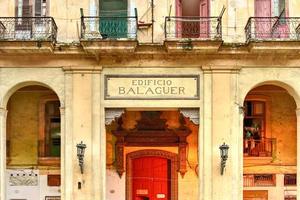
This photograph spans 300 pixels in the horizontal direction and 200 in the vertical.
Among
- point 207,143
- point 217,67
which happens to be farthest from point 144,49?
point 207,143

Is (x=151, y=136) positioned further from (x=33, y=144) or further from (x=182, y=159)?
(x=33, y=144)

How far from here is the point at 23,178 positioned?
1575 cm

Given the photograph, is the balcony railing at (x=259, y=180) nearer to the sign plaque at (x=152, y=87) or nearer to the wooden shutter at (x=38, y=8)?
the sign plaque at (x=152, y=87)

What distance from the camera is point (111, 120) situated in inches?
558

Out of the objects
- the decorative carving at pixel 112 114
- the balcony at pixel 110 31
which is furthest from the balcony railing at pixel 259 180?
the balcony at pixel 110 31

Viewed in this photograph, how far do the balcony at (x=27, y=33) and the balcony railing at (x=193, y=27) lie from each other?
311 centimetres

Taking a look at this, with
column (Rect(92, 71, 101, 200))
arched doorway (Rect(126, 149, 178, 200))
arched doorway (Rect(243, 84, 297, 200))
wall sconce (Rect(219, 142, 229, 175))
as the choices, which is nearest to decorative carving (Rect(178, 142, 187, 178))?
arched doorway (Rect(126, 149, 178, 200))

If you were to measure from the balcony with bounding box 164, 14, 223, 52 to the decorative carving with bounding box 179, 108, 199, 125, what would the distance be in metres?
1.65

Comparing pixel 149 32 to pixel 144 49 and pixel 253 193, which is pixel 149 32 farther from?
pixel 253 193

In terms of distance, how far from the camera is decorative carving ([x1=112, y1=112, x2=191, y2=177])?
16031mm

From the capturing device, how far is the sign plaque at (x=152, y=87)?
14.1 metres

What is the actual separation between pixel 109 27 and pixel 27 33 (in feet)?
7.28

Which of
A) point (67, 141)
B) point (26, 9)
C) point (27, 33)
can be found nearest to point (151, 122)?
point (67, 141)

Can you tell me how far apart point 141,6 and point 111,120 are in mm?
3209
